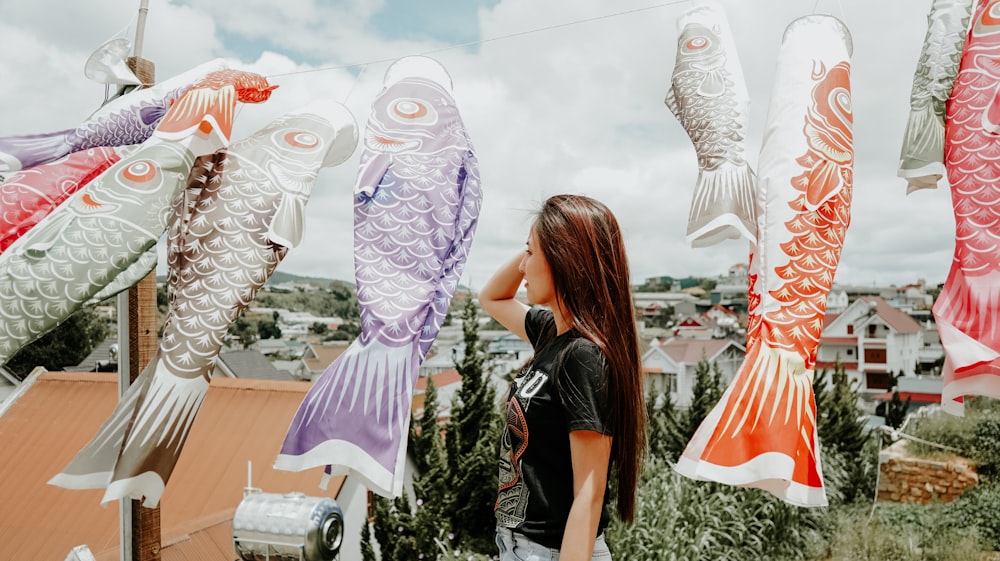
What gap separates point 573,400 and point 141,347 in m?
1.48

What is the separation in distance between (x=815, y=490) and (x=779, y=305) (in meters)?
0.40

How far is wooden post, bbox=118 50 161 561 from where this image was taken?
6.68ft

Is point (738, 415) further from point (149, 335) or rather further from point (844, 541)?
point (844, 541)

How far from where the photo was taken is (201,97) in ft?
5.16

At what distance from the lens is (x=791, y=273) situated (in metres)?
1.55

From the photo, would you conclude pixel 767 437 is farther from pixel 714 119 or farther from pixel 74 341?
pixel 74 341

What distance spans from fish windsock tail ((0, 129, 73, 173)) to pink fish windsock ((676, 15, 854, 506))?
1.76 meters

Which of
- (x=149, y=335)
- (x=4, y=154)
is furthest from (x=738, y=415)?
(x=4, y=154)

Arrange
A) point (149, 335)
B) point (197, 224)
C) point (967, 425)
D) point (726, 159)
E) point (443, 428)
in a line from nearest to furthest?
point (197, 224)
point (726, 159)
point (149, 335)
point (443, 428)
point (967, 425)

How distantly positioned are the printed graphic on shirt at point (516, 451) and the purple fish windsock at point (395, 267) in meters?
0.22

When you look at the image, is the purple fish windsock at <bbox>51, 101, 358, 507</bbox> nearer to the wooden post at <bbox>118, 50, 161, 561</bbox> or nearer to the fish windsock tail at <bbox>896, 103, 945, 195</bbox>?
the wooden post at <bbox>118, 50, 161, 561</bbox>

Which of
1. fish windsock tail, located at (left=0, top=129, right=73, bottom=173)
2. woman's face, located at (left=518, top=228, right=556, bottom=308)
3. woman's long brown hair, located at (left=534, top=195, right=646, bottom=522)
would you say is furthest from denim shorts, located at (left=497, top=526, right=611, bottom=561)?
fish windsock tail, located at (left=0, top=129, right=73, bottom=173)

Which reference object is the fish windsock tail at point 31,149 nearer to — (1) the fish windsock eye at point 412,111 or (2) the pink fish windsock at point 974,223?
(1) the fish windsock eye at point 412,111

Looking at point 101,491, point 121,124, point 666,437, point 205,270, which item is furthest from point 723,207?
point 666,437
